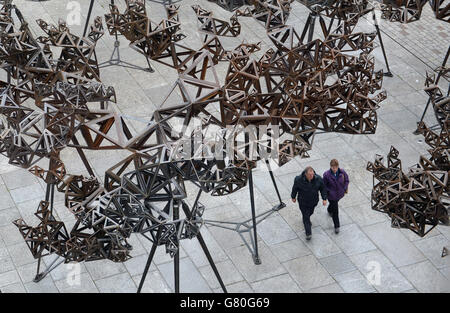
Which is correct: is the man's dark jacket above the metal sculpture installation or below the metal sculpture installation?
below

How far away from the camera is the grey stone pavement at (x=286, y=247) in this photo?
16.3 m

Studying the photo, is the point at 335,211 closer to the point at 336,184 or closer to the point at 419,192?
the point at 336,184

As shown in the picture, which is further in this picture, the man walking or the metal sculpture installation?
the man walking

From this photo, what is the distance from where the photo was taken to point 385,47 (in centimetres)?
2331

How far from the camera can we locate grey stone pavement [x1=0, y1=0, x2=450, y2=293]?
53.4 feet

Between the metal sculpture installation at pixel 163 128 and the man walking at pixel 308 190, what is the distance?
241 cm

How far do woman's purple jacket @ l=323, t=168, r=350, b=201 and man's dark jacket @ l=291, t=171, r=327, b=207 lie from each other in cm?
21

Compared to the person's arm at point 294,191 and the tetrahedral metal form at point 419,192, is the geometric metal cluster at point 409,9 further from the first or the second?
the person's arm at point 294,191

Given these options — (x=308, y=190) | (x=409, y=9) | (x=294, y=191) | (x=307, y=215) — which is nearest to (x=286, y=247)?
(x=307, y=215)

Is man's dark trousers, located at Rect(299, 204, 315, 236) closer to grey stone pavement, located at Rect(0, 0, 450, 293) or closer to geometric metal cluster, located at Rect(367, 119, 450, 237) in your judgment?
grey stone pavement, located at Rect(0, 0, 450, 293)

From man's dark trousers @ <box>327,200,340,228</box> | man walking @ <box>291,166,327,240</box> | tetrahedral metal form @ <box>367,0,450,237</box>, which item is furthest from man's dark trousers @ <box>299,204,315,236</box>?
tetrahedral metal form @ <box>367,0,450,237</box>

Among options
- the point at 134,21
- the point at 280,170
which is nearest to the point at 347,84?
the point at 134,21

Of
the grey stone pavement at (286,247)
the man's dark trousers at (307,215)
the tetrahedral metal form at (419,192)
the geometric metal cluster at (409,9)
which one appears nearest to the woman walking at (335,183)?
the man's dark trousers at (307,215)

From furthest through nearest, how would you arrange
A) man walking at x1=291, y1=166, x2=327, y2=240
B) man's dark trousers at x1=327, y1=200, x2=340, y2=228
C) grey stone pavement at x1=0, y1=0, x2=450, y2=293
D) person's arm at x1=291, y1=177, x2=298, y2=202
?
man's dark trousers at x1=327, y1=200, x2=340, y2=228, person's arm at x1=291, y1=177, x2=298, y2=202, man walking at x1=291, y1=166, x2=327, y2=240, grey stone pavement at x1=0, y1=0, x2=450, y2=293
